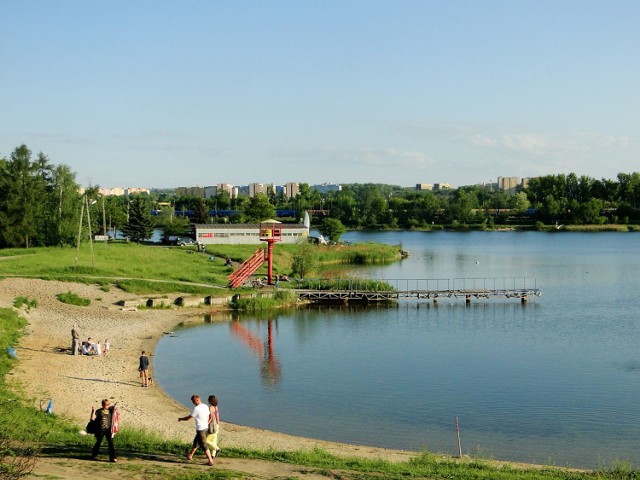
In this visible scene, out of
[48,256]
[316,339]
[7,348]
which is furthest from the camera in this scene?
[48,256]

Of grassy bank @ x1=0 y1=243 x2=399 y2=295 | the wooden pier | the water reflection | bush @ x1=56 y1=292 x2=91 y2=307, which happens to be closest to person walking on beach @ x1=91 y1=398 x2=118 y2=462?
the water reflection

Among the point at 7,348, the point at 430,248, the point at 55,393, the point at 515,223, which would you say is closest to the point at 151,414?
the point at 55,393

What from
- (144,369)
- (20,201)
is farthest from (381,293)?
(20,201)

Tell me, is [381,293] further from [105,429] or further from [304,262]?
[105,429]

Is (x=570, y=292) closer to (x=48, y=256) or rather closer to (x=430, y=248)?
(x=48, y=256)

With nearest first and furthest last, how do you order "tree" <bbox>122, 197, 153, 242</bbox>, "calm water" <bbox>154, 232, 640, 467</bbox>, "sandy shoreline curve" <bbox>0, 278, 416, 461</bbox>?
"sandy shoreline curve" <bbox>0, 278, 416, 461</bbox>, "calm water" <bbox>154, 232, 640, 467</bbox>, "tree" <bbox>122, 197, 153, 242</bbox>

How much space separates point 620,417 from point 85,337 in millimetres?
25845

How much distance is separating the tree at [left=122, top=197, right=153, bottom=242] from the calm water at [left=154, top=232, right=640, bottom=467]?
45.1 metres

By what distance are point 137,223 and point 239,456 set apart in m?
78.0

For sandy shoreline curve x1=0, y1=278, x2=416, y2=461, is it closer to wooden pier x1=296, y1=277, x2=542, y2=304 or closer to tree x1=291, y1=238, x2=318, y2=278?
wooden pier x1=296, y1=277, x2=542, y2=304

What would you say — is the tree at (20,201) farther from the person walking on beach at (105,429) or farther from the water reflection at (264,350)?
the person walking on beach at (105,429)

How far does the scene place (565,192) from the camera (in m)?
194

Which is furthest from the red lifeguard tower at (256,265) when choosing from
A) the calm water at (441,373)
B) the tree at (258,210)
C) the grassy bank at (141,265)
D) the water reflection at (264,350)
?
the tree at (258,210)

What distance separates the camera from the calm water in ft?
84.2
